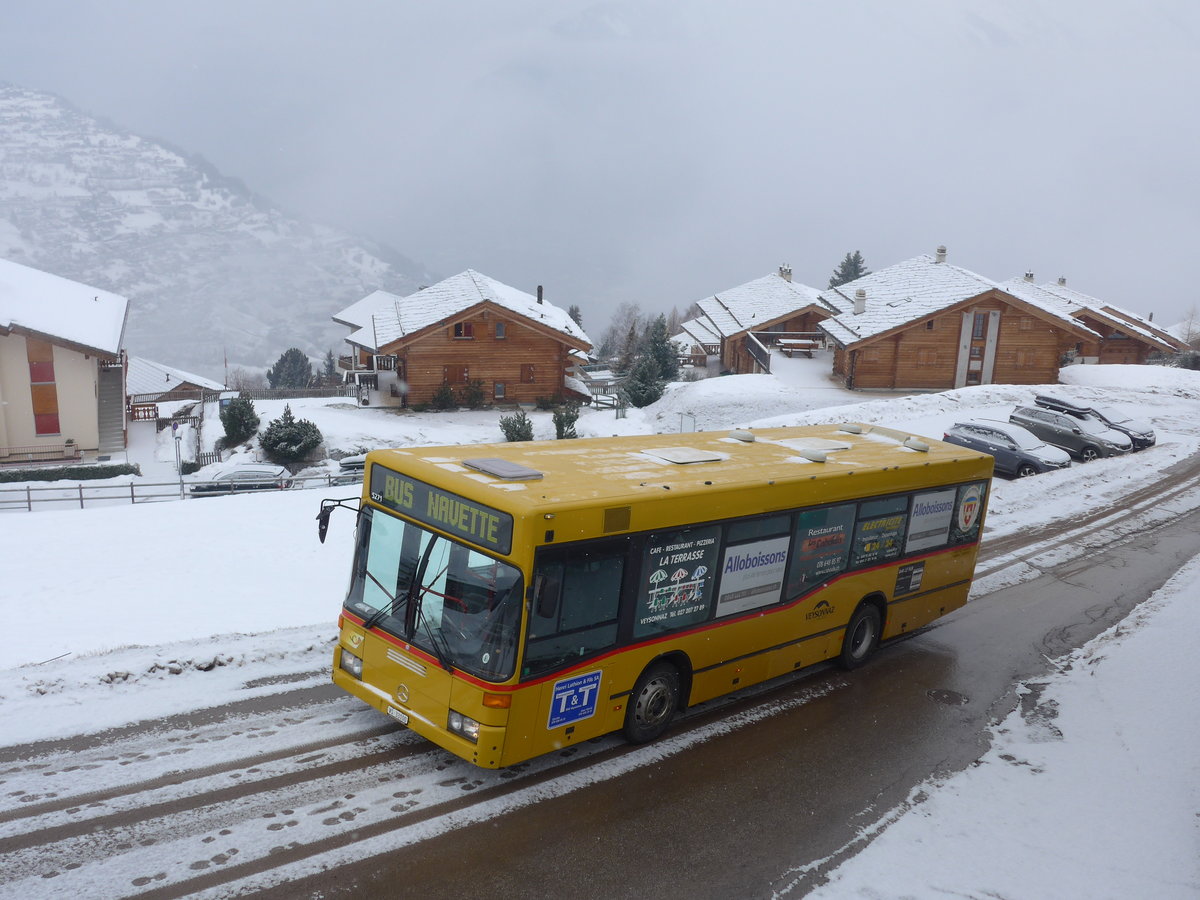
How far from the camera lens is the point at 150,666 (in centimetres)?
999

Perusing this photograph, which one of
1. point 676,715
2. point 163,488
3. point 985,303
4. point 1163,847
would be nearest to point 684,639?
point 676,715

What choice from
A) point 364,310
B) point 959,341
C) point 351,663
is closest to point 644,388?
point 959,341

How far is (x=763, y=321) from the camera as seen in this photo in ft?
182

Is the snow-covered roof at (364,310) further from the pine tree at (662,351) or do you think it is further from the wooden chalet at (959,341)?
the wooden chalet at (959,341)

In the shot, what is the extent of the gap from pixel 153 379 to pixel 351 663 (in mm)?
57743

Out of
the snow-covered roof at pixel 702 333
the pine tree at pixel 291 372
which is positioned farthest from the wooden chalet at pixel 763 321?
the pine tree at pixel 291 372

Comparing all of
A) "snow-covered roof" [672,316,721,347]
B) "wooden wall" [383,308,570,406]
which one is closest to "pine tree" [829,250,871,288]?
"snow-covered roof" [672,316,721,347]

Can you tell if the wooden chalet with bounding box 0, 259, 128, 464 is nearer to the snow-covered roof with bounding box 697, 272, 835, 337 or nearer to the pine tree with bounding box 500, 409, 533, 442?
the pine tree with bounding box 500, 409, 533, 442

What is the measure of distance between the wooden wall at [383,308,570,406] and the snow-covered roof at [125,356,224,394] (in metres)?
21.5

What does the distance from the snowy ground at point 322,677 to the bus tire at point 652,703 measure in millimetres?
2319

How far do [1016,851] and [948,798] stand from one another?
908mm

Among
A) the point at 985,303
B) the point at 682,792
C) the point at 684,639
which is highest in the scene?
the point at 985,303

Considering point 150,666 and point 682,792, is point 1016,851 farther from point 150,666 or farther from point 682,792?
point 150,666

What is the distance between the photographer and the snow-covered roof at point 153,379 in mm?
56688
